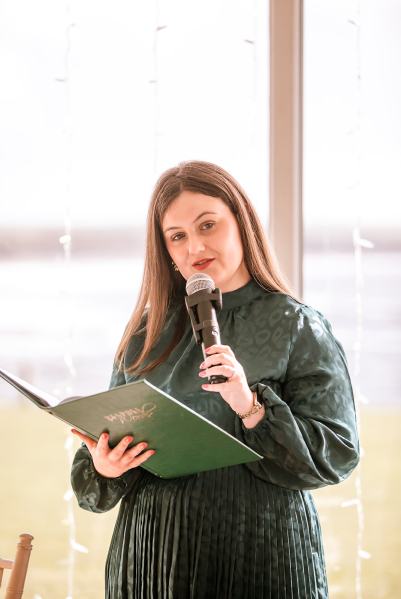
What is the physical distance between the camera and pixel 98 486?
5.97ft

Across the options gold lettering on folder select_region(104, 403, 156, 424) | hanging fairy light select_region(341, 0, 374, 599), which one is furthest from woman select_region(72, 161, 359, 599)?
hanging fairy light select_region(341, 0, 374, 599)

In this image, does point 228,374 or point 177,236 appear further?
point 177,236

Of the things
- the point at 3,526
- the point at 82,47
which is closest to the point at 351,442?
the point at 3,526

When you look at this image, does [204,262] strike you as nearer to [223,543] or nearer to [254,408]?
[254,408]

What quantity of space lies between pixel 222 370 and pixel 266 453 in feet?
0.80

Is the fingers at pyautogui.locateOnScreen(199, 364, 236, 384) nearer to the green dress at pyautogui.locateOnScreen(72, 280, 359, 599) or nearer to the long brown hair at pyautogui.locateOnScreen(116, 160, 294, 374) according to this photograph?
the green dress at pyautogui.locateOnScreen(72, 280, 359, 599)

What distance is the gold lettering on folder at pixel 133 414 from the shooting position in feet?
4.73

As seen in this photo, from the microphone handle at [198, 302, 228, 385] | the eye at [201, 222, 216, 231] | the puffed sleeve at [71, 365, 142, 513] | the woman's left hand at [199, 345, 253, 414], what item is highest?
the eye at [201, 222, 216, 231]

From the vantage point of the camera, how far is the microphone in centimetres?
Answer: 154

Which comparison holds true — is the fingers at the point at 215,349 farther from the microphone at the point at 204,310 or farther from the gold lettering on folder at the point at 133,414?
the gold lettering on folder at the point at 133,414

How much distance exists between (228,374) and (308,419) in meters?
Result: 0.27

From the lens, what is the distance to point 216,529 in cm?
168

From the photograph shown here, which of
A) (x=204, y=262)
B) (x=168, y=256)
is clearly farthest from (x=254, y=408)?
(x=168, y=256)

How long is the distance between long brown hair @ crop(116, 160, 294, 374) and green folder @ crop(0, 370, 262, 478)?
12.8 inches
